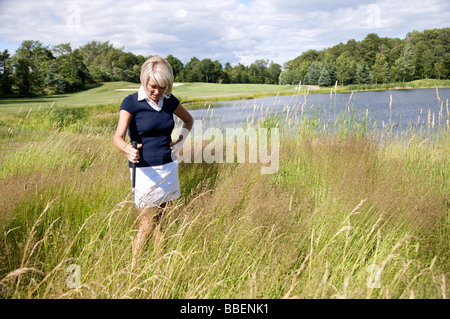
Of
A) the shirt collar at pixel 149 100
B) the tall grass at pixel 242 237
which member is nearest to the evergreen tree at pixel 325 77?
the tall grass at pixel 242 237

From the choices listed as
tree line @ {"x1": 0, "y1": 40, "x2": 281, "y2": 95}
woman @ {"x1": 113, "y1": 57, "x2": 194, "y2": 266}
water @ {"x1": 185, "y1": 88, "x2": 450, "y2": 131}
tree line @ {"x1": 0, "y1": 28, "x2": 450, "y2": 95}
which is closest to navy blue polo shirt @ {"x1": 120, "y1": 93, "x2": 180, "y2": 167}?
woman @ {"x1": 113, "y1": 57, "x2": 194, "y2": 266}

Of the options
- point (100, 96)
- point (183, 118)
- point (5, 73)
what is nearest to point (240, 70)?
point (100, 96)

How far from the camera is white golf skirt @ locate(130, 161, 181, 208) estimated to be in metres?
2.20

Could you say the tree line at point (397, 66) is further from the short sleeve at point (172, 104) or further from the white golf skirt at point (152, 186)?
the white golf skirt at point (152, 186)

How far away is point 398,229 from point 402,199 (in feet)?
1.32

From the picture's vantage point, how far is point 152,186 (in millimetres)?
2225

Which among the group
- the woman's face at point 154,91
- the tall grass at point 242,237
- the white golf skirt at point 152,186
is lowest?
the tall grass at point 242,237

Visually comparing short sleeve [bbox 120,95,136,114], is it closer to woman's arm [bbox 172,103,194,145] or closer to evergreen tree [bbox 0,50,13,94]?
woman's arm [bbox 172,103,194,145]

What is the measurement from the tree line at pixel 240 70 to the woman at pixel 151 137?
977 inches

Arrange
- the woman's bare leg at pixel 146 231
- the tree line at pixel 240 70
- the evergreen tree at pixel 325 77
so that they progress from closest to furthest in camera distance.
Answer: the woman's bare leg at pixel 146 231 → the tree line at pixel 240 70 → the evergreen tree at pixel 325 77

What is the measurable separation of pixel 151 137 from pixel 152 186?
370 millimetres

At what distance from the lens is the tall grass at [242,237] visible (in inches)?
64.0
